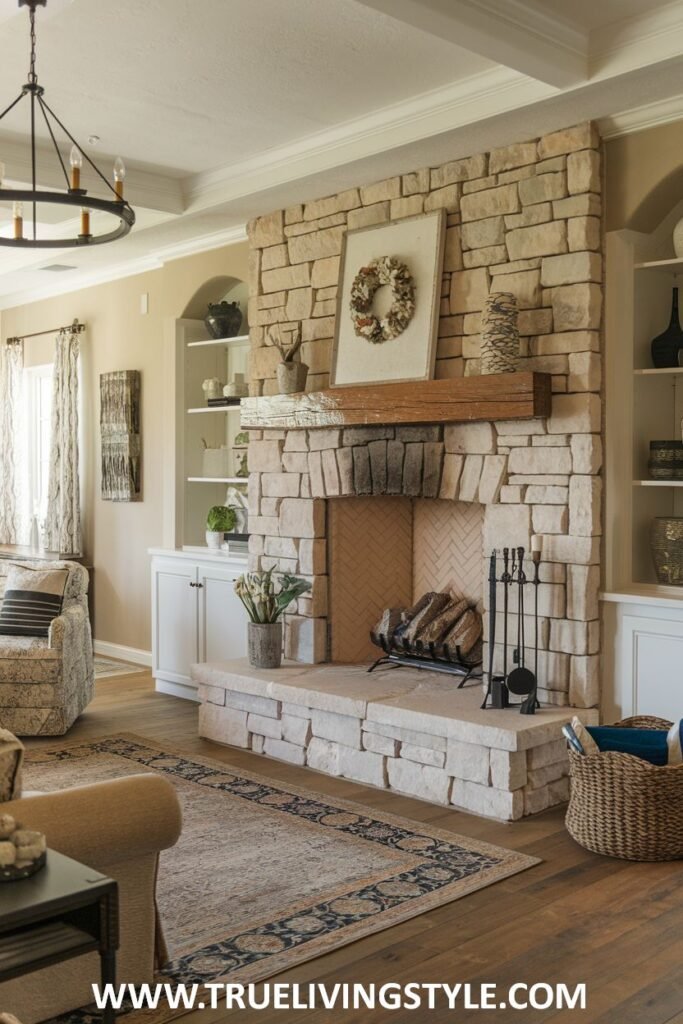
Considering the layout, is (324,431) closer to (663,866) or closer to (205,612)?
(205,612)

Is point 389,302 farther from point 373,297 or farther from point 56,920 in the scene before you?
point 56,920

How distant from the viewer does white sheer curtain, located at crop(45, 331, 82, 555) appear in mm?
7766

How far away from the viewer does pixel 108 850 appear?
8.21 ft

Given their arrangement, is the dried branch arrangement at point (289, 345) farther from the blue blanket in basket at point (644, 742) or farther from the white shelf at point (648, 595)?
the blue blanket in basket at point (644, 742)

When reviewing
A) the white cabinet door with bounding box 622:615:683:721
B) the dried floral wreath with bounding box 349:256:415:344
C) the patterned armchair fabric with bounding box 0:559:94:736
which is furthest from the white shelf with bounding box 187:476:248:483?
the white cabinet door with bounding box 622:615:683:721

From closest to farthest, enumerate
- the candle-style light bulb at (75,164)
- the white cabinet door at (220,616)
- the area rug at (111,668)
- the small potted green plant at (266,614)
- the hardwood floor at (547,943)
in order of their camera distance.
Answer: the hardwood floor at (547,943) < the candle-style light bulb at (75,164) < the small potted green plant at (266,614) < the white cabinet door at (220,616) < the area rug at (111,668)

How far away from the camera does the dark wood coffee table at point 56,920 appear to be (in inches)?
75.7

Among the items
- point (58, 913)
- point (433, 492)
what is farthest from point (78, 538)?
point (58, 913)

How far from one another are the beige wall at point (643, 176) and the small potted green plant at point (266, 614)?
7.57ft

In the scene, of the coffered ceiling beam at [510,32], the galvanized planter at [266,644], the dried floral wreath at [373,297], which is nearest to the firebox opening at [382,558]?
the galvanized planter at [266,644]

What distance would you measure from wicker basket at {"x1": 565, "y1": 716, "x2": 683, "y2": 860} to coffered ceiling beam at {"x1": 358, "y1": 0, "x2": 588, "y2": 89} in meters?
2.44

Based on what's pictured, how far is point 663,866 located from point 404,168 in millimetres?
3207

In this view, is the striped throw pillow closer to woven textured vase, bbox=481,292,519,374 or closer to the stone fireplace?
the stone fireplace

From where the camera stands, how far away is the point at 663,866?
3.57 metres
